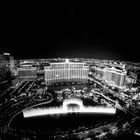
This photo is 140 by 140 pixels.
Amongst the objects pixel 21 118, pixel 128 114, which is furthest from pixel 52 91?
pixel 128 114

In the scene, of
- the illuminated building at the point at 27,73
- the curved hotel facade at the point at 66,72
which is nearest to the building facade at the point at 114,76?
the curved hotel facade at the point at 66,72

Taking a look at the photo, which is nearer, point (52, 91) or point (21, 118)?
point (21, 118)

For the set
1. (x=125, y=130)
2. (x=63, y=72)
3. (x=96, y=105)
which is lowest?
(x=125, y=130)

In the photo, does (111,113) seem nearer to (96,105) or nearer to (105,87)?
(96,105)

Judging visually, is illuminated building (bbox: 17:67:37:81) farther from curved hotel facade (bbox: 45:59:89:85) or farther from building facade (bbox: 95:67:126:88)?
building facade (bbox: 95:67:126:88)

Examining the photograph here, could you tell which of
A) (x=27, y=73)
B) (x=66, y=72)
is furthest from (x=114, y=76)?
(x=27, y=73)

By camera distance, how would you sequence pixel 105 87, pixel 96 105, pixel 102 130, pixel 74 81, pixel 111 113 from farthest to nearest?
pixel 74 81 < pixel 105 87 < pixel 96 105 < pixel 111 113 < pixel 102 130
